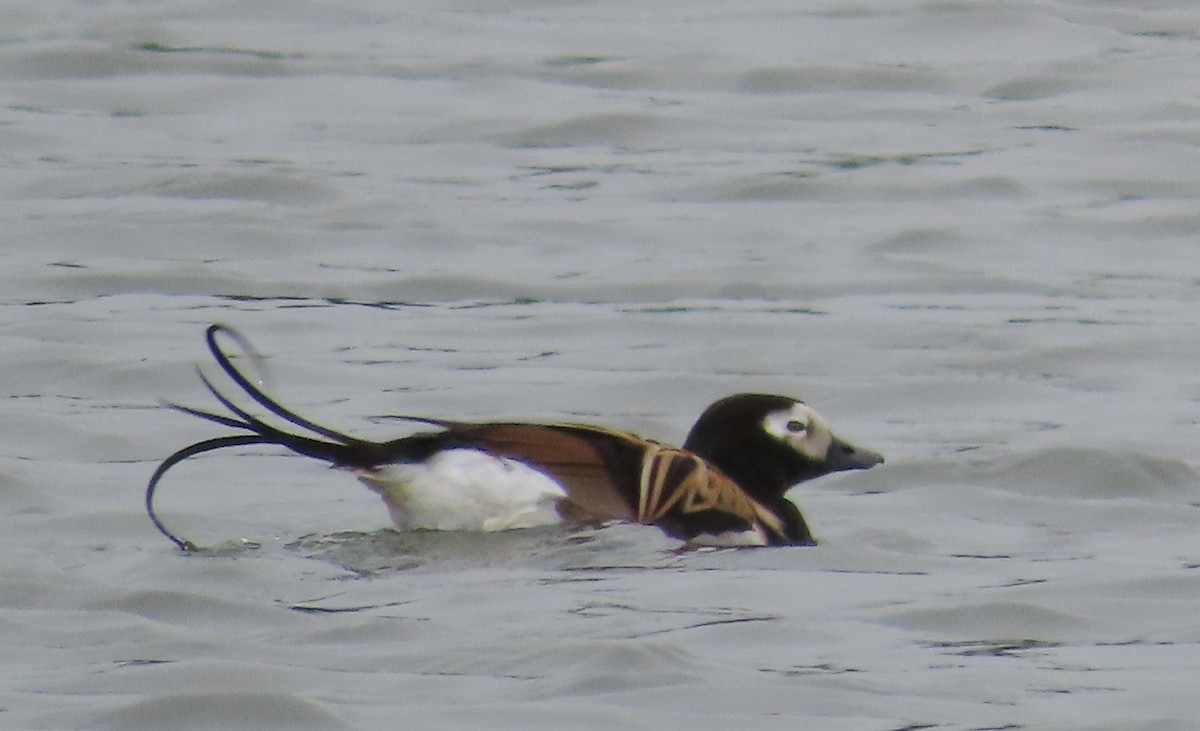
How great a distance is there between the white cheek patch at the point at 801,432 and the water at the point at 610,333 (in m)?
0.23

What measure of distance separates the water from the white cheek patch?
0.74 feet

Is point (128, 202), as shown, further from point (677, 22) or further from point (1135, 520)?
point (1135, 520)

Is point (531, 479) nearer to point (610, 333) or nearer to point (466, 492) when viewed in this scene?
point (466, 492)

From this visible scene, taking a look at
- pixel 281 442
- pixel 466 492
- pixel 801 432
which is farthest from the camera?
pixel 801 432

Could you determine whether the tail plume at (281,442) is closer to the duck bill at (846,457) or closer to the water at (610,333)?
the water at (610,333)

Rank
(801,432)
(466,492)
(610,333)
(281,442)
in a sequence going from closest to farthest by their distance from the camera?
(466,492)
(281,442)
(801,432)
(610,333)

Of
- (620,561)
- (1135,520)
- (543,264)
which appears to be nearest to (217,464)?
(620,561)

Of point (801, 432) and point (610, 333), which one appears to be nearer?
point (801, 432)

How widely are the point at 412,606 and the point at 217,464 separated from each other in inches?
81.6

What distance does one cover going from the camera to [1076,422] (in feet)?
29.5

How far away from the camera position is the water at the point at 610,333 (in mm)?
5922

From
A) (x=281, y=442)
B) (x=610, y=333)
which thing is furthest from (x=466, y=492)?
(x=610, y=333)

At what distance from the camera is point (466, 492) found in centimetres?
699

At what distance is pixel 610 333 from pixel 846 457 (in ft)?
9.09
